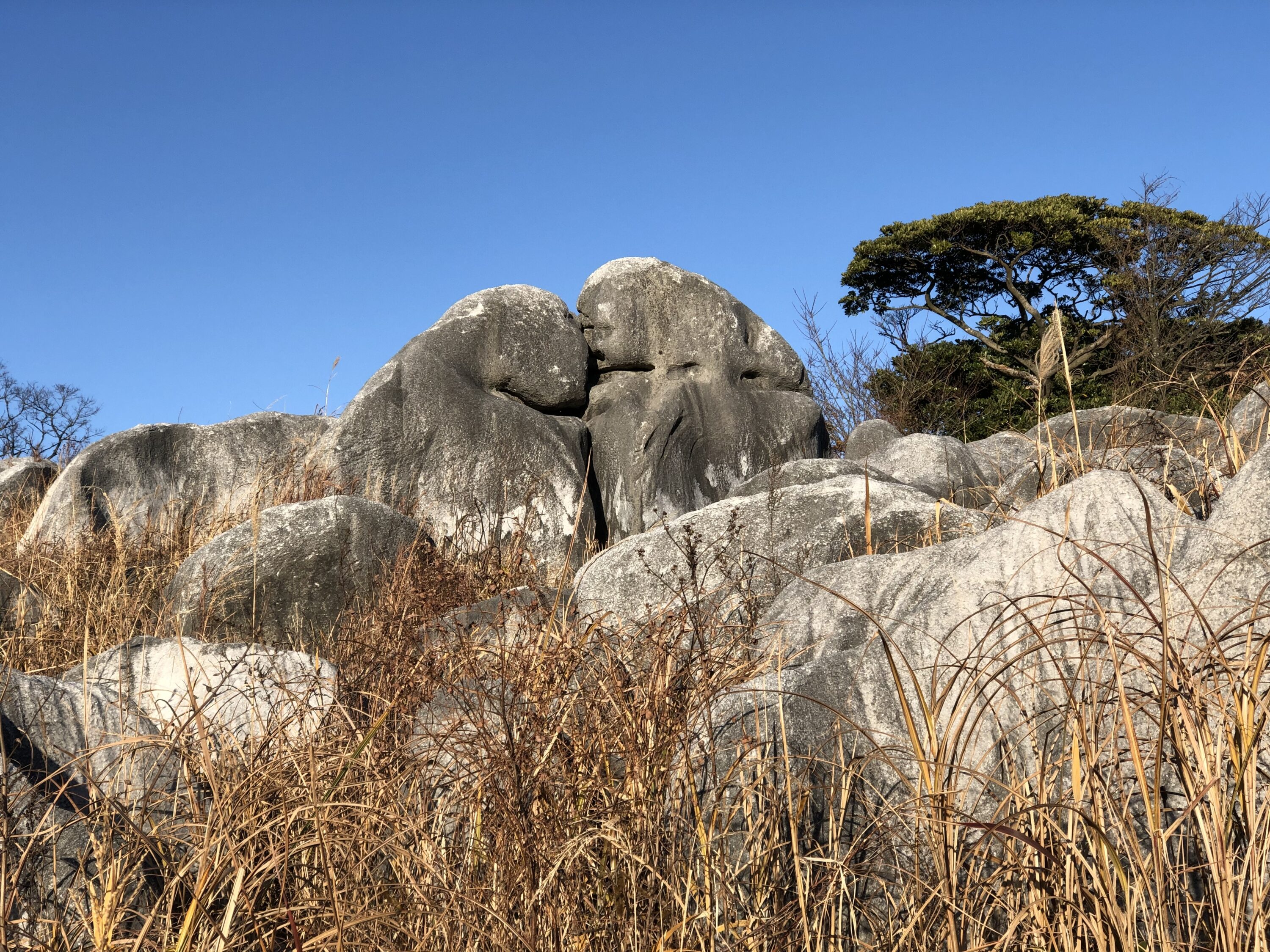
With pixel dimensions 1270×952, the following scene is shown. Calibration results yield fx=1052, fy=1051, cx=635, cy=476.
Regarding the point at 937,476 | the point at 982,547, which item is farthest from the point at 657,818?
the point at 937,476

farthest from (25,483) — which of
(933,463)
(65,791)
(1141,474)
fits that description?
(1141,474)

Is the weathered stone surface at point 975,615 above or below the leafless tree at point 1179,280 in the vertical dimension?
below

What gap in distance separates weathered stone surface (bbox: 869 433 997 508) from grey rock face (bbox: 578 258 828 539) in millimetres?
1077

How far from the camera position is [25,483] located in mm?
7969

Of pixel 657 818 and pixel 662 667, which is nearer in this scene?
pixel 657 818

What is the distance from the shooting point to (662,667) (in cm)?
219

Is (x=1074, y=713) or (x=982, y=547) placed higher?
(x=982, y=547)

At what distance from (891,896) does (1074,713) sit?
1.57 feet

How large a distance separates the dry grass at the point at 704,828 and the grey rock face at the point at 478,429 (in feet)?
14.6

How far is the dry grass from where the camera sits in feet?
Answer: 5.01

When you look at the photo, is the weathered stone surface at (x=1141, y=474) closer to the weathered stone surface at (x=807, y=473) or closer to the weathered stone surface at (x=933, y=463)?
the weathered stone surface at (x=807, y=473)

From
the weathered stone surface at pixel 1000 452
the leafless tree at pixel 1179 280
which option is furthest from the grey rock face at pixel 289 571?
the leafless tree at pixel 1179 280

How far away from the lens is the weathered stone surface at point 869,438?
29.5 feet

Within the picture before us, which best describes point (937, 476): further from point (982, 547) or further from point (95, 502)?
point (95, 502)
